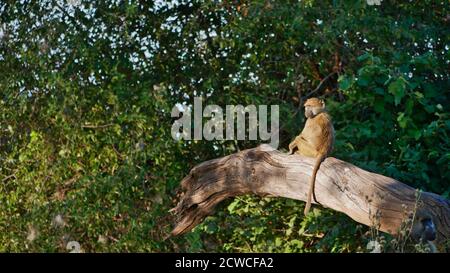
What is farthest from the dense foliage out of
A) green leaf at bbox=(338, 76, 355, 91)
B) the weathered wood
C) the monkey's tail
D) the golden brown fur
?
the monkey's tail

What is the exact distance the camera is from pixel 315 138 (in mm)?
5957

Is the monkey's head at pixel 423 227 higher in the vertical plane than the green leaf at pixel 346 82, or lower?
lower

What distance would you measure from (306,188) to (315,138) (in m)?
0.34

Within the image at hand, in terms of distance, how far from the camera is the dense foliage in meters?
7.57

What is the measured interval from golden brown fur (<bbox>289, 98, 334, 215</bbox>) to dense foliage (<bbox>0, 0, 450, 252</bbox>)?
112 cm

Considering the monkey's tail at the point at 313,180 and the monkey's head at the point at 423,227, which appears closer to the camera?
the monkey's head at the point at 423,227

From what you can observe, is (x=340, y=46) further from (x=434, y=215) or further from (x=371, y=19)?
(x=434, y=215)

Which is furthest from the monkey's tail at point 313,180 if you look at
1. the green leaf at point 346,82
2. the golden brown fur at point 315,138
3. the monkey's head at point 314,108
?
the green leaf at point 346,82

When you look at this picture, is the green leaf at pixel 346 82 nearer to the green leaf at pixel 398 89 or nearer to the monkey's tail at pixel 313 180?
the green leaf at pixel 398 89

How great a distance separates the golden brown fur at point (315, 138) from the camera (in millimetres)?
5902

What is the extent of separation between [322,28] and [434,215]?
257cm

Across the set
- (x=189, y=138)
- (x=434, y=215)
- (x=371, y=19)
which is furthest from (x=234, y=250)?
(x=434, y=215)

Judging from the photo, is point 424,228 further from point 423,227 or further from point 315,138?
point 315,138

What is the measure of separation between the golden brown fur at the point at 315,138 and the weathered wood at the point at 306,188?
0.05 meters
